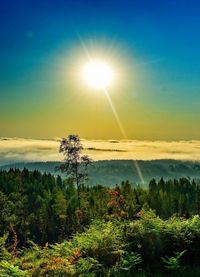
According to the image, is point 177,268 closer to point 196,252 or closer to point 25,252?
point 196,252

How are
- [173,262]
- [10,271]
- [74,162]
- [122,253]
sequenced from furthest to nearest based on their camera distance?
1. [74,162]
2. [122,253]
3. [173,262]
4. [10,271]

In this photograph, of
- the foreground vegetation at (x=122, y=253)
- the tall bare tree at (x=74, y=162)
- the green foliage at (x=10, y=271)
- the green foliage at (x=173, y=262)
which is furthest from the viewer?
the tall bare tree at (x=74, y=162)

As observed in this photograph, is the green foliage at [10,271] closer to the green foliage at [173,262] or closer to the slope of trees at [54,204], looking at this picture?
the green foliage at [173,262]

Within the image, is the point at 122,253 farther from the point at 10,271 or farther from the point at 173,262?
the point at 10,271

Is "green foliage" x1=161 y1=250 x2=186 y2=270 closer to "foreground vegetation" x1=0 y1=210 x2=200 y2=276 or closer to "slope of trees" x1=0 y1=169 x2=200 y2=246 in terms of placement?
"foreground vegetation" x1=0 y1=210 x2=200 y2=276

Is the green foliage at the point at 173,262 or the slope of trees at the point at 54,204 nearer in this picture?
the green foliage at the point at 173,262

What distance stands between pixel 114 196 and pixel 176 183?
150 metres

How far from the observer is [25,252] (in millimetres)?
14414

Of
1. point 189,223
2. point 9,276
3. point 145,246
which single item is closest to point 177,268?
point 145,246

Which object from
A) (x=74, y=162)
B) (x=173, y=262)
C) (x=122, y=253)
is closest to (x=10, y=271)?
(x=122, y=253)

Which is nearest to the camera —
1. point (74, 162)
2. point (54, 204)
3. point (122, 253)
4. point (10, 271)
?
point (10, 271)

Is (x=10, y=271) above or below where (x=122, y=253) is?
below

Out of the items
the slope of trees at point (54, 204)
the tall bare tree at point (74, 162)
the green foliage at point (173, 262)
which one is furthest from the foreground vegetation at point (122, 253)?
the slope of trees at point (54, 204)

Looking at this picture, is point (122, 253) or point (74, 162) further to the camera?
point (74, 162)
